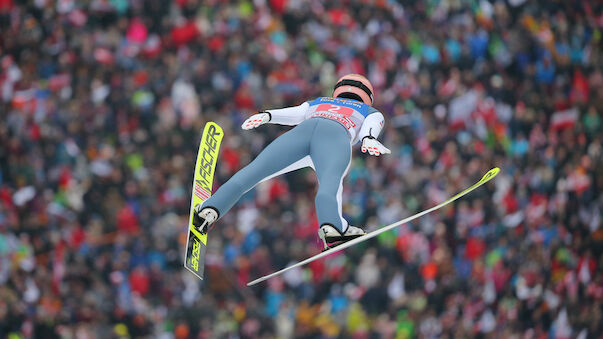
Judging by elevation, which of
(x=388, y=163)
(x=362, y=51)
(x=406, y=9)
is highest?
(x=406, y=9)

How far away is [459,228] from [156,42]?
5360mm

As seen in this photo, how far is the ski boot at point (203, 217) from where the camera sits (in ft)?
22.1

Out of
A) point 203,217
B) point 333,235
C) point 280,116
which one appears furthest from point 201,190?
point 333,235

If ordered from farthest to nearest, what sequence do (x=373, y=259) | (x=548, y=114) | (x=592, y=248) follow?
(x=548, y=114) < (x=592, y=248) < (x=373, y=259)

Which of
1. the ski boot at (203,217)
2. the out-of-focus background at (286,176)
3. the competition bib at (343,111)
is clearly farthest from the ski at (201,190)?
the out-of-focus background at (286,176)

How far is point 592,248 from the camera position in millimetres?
14898

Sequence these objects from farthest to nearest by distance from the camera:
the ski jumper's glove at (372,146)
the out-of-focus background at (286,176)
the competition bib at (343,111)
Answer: the out-of-focus background at (286,176) < the competition bib at (343,111) < the ski jumper's glove at (372,146)

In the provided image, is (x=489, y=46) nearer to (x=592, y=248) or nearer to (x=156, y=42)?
(x=592, y=248)

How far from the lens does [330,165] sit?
667cm

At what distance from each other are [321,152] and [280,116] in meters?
0.55

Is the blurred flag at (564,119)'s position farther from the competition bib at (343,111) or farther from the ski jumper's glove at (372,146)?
the ski jumper's glove at (372,146)

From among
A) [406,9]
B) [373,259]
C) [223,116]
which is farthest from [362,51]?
[373,259]

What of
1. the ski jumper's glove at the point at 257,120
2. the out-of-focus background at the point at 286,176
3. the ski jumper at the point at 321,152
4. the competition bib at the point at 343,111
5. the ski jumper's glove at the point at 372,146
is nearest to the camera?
the ski jumper's glove at the point at 372,146

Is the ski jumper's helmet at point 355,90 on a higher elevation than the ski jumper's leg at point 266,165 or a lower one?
higher
